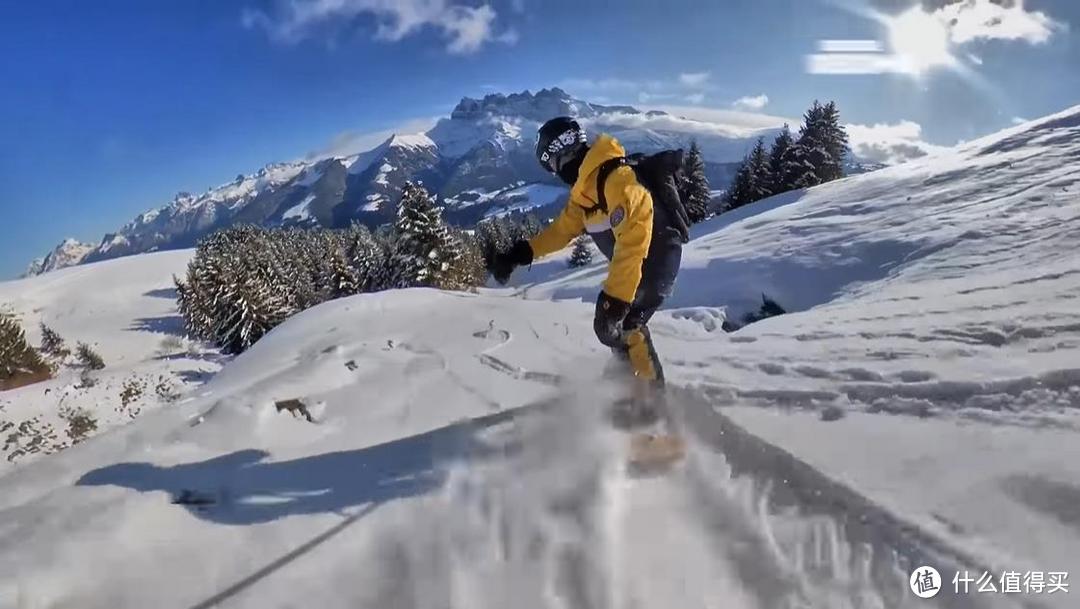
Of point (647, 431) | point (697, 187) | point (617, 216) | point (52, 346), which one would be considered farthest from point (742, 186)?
point (52, 346)

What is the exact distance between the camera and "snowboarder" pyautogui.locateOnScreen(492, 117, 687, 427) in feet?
13.9

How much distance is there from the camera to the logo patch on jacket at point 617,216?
424 cm

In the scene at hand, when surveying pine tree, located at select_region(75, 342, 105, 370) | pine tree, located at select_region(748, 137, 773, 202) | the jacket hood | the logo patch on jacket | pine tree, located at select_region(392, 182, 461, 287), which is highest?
pine tree, located at select_region(748, 137, 773, 202)

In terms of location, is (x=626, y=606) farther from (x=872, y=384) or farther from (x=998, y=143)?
(x=998, y=143)

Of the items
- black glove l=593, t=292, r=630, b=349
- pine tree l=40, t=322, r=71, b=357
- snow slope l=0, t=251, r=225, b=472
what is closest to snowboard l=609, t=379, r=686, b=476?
black glove l=593, t=292, r=630, b=349

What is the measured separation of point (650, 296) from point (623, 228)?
754 millimetres

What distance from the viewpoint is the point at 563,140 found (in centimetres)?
471

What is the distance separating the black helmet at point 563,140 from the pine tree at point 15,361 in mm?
37053

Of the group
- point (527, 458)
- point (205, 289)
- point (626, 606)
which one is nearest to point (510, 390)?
point (527, 458)

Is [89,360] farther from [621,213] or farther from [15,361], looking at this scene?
[621,213]

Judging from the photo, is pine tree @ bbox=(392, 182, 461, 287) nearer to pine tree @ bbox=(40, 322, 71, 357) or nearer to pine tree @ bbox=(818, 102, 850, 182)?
pine tree @ bbox=(818, 102, 850, 182)

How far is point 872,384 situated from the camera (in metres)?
4.27

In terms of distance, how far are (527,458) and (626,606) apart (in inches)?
59.2

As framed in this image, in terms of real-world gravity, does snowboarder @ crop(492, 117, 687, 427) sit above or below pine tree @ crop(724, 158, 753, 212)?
below
